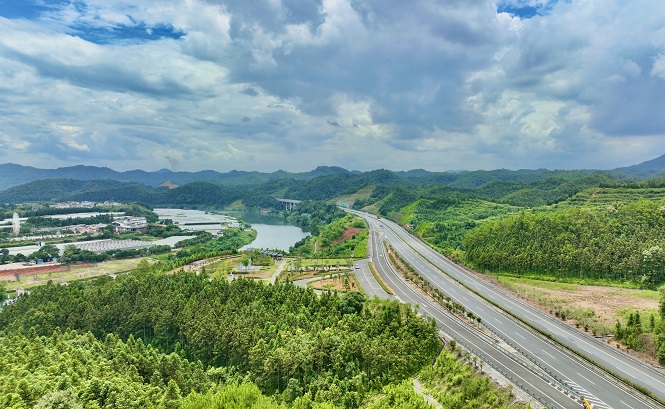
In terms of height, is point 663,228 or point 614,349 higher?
point 663,228

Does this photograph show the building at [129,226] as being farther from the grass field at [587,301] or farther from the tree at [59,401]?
the tree at [59,401]

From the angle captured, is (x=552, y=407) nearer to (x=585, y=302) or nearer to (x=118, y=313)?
(x=585, y=302)

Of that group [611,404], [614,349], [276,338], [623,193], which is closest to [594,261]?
[614,349]

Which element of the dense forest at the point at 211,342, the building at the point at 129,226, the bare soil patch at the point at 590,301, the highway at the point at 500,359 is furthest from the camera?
the building at the point at 129,226

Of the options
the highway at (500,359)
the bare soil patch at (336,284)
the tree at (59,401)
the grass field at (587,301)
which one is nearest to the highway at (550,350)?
the highway at (500,359)

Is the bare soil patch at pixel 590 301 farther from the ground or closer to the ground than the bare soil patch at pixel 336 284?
farther from the ground

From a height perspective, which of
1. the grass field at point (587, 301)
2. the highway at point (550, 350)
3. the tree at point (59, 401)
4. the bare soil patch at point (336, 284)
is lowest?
the bare soil patch at point (336, 284)

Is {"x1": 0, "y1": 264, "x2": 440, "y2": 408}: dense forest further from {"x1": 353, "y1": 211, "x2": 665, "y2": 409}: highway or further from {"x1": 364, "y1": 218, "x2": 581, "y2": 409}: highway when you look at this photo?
{"x1": 353, "y1": 211, "x2": 665, "y2": 409}: highway

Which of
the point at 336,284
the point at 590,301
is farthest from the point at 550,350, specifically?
the point at 336,284

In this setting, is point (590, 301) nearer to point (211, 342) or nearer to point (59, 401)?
point (211, 342)
